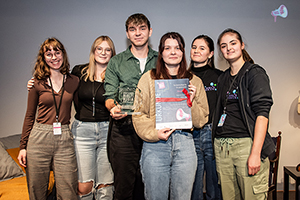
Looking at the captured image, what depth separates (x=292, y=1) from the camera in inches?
128

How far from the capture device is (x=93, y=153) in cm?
220

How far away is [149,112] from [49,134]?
98cm

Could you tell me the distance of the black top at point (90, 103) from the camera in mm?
2197

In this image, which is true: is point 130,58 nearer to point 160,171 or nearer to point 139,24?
point 139,24

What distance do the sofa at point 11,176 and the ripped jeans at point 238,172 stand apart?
1.82 metres

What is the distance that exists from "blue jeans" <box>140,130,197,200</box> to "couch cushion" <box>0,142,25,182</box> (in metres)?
1.85

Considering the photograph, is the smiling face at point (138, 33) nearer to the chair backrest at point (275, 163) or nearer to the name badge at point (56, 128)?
the name badge at point (56, 128)

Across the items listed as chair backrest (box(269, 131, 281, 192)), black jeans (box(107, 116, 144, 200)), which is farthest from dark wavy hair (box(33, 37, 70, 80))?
chair backrest (box(269, 131, 281, 192))

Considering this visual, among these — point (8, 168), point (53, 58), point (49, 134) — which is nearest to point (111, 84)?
point (53, 58)

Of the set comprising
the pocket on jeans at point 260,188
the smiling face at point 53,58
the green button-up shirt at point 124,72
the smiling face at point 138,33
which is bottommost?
the pocket on jeans at point 260,188

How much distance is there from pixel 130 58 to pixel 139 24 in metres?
0.33

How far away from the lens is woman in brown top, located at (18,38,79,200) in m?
1.93

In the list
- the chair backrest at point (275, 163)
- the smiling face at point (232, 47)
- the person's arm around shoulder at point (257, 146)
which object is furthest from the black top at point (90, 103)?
the chair backrest at point (275, 163)

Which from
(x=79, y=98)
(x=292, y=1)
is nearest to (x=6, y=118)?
(x=79, y=98)
